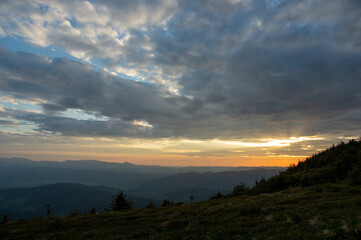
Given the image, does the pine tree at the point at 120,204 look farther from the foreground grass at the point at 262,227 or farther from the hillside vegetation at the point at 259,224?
the foreground grass at the point at 262,227

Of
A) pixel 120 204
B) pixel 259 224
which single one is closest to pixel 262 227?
pixel 259 224

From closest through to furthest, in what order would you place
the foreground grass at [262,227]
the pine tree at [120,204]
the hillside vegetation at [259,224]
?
the foreground grass at [262,227], the hillside vegetation at [259,224], the pine tree at [120,204]

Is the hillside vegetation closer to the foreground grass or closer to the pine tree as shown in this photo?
the foreground grass

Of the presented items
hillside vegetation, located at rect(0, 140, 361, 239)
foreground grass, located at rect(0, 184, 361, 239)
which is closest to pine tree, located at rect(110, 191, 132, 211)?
hillside vegetation, located at rect(0, 140, 361, 239)

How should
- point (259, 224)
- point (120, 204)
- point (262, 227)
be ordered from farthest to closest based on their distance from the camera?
1. point (120, 204)
2. point (259, 224)
3. point (262, 227)

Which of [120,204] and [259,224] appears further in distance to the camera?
[120,204]

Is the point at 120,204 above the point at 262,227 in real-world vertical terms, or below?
below

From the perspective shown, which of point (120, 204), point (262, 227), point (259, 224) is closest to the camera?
point (262, 227)

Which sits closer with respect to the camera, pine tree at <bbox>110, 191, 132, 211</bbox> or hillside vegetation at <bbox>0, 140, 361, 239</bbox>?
hillside vegetation at <bbox>0, 140, 361, 239</bbox>

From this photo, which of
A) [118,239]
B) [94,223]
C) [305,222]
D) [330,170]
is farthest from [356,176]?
[94,223]

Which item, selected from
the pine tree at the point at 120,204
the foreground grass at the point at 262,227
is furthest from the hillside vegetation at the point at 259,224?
the pine tree at the point at 120,204

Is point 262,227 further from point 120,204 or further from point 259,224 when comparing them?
point 120,204

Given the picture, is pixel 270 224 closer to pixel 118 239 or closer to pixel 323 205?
pixel 323 205

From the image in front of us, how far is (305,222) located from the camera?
33.1 ft
